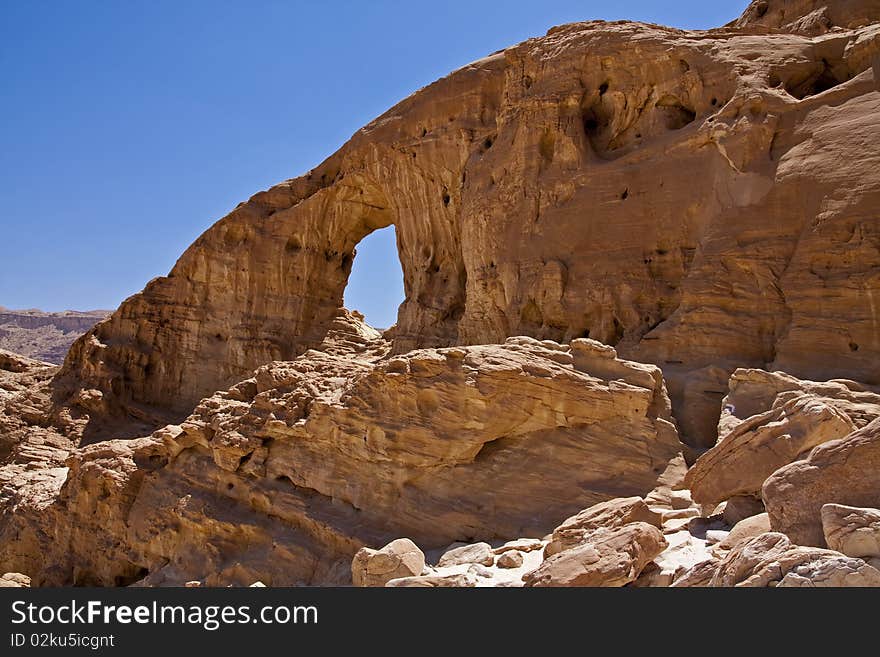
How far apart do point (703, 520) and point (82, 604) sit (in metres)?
6.15

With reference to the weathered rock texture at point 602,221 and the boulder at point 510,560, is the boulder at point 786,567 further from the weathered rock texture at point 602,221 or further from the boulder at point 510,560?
the weathered rock texture at point 602,221

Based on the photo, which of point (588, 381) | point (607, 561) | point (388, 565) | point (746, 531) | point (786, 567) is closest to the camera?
point (786, 567)

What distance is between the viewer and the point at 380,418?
12297mm

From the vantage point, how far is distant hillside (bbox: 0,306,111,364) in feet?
272

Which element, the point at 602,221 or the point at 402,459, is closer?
the point at 402,459

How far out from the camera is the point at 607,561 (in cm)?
656

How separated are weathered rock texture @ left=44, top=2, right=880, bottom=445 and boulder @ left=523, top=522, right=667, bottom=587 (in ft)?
16.5

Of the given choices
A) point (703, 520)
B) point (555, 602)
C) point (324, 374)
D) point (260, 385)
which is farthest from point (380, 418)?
point (555, 602)

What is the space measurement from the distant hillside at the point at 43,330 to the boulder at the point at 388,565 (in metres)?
80.1

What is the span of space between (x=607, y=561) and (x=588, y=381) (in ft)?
16.2

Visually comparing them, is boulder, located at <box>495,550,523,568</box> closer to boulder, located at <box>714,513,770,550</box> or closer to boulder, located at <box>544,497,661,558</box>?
boulder, located at <box>544,497,661,558</box>

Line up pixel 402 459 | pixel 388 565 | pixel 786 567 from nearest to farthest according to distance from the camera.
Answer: pixel 786 567
pixel 388 565
pixel 402 459

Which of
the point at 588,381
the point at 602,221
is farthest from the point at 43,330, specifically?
the point at 588,381

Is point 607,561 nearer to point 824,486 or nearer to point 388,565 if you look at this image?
point 824,486
